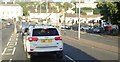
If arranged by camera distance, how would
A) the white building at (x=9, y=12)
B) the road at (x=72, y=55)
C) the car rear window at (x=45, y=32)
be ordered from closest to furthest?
the car rear window at (x=45, y=32), the road at (x=72, y=55), the white building at (x=9, y=12)

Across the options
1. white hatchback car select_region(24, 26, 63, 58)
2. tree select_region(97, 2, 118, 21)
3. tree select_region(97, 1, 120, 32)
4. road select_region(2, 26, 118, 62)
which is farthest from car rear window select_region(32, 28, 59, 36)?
tree select_region(97, 2, 118, 21)

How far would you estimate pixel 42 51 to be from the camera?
18.4 m

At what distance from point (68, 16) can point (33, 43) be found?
6002 inches

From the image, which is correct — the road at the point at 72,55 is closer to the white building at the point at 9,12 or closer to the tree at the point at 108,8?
the tree at the point at 108,8

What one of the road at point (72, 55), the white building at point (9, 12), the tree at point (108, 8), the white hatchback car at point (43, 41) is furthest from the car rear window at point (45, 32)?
the white building at point (9, 12)

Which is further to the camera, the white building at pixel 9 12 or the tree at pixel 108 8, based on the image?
the white building at pixel 9 12

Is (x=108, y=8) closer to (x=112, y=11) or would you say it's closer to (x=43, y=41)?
(x=112, y=11)

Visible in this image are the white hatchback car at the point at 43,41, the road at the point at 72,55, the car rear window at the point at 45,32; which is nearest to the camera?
the white hatchback car at the point at 43,41

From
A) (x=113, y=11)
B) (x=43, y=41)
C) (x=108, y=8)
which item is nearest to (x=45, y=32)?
(x=43, y=41)

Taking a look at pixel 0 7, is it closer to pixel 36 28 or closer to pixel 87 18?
pixel 87 18

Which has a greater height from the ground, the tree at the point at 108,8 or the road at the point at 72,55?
the tree at the point at 108,8

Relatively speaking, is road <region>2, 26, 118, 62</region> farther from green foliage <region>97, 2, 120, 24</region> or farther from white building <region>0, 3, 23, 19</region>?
white building <region>0, 3, 23, 19</region>

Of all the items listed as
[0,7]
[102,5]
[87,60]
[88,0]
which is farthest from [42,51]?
[0,7]

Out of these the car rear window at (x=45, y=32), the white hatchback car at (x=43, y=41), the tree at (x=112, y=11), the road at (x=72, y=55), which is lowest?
the road at (x=72, y=55)
